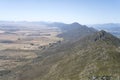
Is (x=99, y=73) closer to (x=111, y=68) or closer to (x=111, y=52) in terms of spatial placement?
(x=111, y=68)

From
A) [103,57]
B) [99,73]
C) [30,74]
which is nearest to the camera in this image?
[99,73]

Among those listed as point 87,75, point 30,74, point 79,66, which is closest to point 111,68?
point 87,75

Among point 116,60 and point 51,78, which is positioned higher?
point 116,60

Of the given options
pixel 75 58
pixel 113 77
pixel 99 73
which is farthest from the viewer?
pixel 75 58

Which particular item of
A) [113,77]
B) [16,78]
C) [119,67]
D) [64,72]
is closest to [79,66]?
[64,72]

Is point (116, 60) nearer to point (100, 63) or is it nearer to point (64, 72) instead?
point (100, 63)

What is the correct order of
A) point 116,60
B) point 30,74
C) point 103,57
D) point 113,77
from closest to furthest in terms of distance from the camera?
point 113,77 → point 116,60 → point 103,57 → point 30,74

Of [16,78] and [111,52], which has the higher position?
[111,52]

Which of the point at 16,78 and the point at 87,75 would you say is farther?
the point at 16,78

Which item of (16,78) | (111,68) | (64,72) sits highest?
(111,68)
